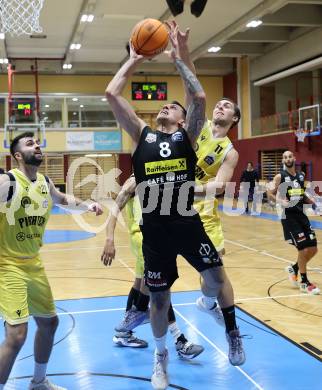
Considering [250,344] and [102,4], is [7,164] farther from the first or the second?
[250,344]

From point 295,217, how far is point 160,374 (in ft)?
13.1

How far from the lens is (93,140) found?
27.2 metres

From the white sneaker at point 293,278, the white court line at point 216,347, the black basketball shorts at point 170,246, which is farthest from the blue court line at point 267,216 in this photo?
the black basketball shorts at point 170,246

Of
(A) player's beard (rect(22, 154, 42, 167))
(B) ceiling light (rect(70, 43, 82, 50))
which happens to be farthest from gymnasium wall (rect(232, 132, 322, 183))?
(A) player's beard (rect(22, 154, 42, 167))

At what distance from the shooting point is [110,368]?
4.41 meters

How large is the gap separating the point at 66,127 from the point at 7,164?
12.0ft

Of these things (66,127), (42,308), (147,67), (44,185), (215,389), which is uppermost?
(147,67)

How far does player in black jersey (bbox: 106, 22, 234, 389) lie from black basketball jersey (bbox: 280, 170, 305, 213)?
12.6ft

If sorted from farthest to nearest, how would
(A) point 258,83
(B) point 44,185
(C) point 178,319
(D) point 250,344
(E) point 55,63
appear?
(E) point 55,63 → (A) point 258,83 → (C) point 178,319 → (D) point 250,344 → (B) point 44,185

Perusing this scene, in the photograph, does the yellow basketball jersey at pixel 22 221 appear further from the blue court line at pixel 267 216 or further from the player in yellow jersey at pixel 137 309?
the blue court line at pixel 267 216

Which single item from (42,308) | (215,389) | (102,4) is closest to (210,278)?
→ (215,389)

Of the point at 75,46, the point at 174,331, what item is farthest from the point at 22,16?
the point at 75,46

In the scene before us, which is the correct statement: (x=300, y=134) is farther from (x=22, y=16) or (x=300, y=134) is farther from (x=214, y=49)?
(x=22, y=16)

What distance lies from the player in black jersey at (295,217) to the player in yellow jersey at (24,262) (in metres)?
4.24
